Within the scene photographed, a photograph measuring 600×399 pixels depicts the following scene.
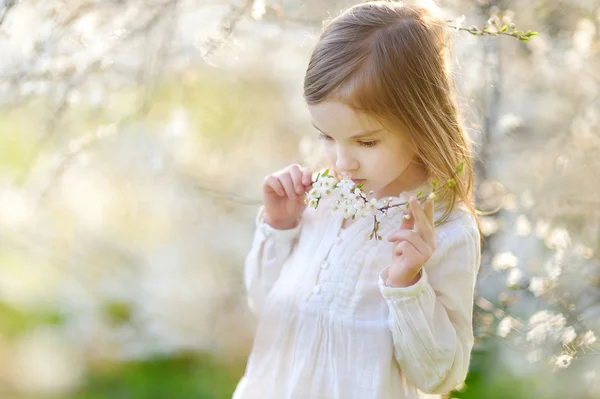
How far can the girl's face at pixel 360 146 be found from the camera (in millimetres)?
1188

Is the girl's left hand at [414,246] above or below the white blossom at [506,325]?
above

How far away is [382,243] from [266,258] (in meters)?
0.28

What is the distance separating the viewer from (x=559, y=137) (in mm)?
2400

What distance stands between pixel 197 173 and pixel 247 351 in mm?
680

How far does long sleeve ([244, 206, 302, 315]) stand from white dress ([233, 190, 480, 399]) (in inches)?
3.4

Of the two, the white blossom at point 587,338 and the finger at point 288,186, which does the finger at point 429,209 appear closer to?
the finger at point 288,186

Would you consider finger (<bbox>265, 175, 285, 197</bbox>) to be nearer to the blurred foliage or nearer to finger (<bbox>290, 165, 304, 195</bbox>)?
finger (<bbox>290, 165, 304, 195</bbox>)

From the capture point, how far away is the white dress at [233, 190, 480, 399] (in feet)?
4.06

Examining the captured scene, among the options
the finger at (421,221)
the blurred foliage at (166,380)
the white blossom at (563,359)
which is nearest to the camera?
the finger at (421,221)

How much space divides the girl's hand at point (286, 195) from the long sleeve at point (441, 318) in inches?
10.4

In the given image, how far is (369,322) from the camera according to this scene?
1.29 meters

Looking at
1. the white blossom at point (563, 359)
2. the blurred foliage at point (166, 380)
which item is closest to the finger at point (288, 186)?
the white blossom at point (563, 359)

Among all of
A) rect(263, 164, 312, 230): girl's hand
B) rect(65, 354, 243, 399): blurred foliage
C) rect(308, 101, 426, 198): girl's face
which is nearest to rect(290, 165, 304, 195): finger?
rect(263, 164, 312, 230): girl's hand

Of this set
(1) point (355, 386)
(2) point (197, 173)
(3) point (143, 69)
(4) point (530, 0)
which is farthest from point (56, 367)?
(4) point (530, 0)
